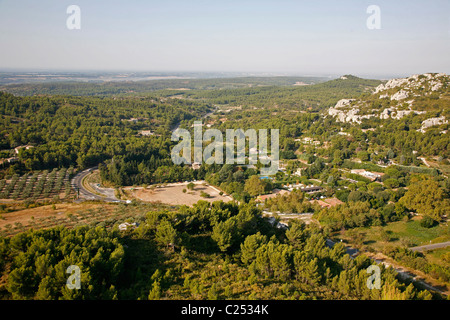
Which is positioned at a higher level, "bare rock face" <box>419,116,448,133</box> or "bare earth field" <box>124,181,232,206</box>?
"bare rock face" <box>419,116,448,133</box>

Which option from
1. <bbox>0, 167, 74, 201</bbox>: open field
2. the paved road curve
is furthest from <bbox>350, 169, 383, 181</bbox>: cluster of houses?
<bbox>0, 167, 74, 201</bbox>: open field

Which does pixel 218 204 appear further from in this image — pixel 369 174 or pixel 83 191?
pixel 369 174

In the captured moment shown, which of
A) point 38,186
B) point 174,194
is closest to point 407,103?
point 174,194

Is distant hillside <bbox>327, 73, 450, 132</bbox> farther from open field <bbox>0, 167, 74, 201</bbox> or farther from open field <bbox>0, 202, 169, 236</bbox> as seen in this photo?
open field <bbox>0, 167, 74, 201</bbox>

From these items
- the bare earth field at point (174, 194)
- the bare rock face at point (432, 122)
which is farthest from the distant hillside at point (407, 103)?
the bare earth field at point (174, 194)

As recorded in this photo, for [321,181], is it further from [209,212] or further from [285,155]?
[209,212]

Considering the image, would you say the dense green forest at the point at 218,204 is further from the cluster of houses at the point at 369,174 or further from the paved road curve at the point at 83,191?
the paved road curve at the point at 83,191
